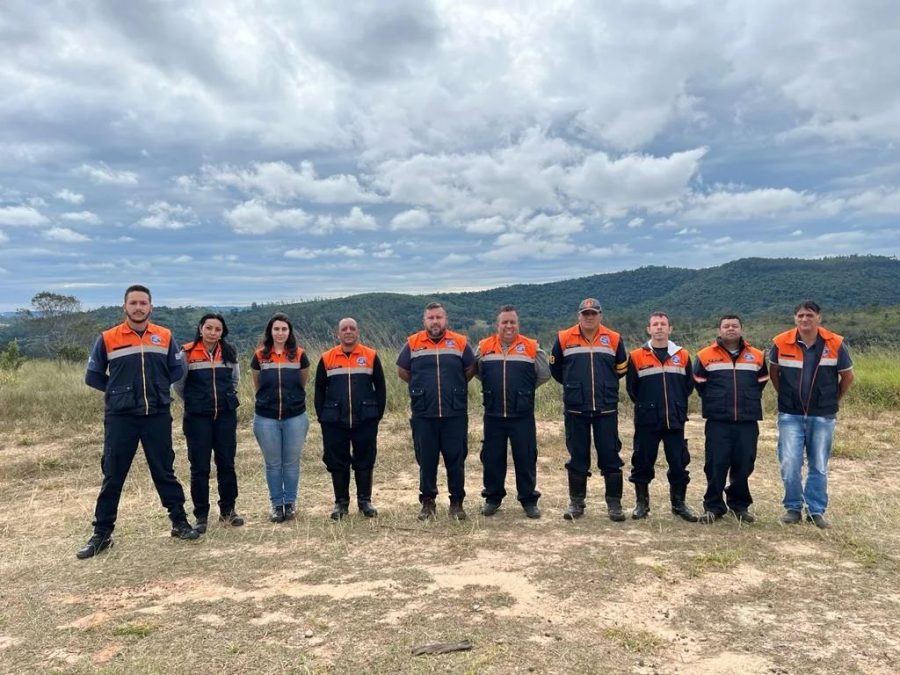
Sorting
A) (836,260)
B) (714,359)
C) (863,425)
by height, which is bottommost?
(863,425)

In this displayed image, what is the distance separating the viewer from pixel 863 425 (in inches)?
365

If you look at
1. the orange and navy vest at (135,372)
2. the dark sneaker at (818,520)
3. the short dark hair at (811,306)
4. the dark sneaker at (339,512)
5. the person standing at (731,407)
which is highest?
the short dark hair at (811,306)

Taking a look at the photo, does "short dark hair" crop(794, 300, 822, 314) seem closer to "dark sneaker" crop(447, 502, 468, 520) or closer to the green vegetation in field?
the green vegetation in field

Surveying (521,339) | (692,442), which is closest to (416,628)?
(521,339)

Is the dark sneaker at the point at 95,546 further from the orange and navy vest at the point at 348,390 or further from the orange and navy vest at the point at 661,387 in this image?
the orange and navy vest at the point at 661,387

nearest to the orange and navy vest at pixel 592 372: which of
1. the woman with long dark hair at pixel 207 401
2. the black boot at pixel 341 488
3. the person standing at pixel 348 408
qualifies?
the person standing at pixel 348 408

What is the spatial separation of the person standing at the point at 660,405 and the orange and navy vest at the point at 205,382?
11.0 ft

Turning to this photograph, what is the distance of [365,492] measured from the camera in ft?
17.3

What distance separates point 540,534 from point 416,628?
1.76 meters

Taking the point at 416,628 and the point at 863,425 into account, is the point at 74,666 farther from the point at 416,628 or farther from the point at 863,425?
the point at 863,425

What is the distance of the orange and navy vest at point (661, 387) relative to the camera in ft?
15.9

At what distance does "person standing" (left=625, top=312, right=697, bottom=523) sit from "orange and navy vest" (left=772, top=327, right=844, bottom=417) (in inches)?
28.9

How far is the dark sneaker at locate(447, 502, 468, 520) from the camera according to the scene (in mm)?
5041

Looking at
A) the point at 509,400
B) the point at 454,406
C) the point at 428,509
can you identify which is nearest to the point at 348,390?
the point at 454,406
